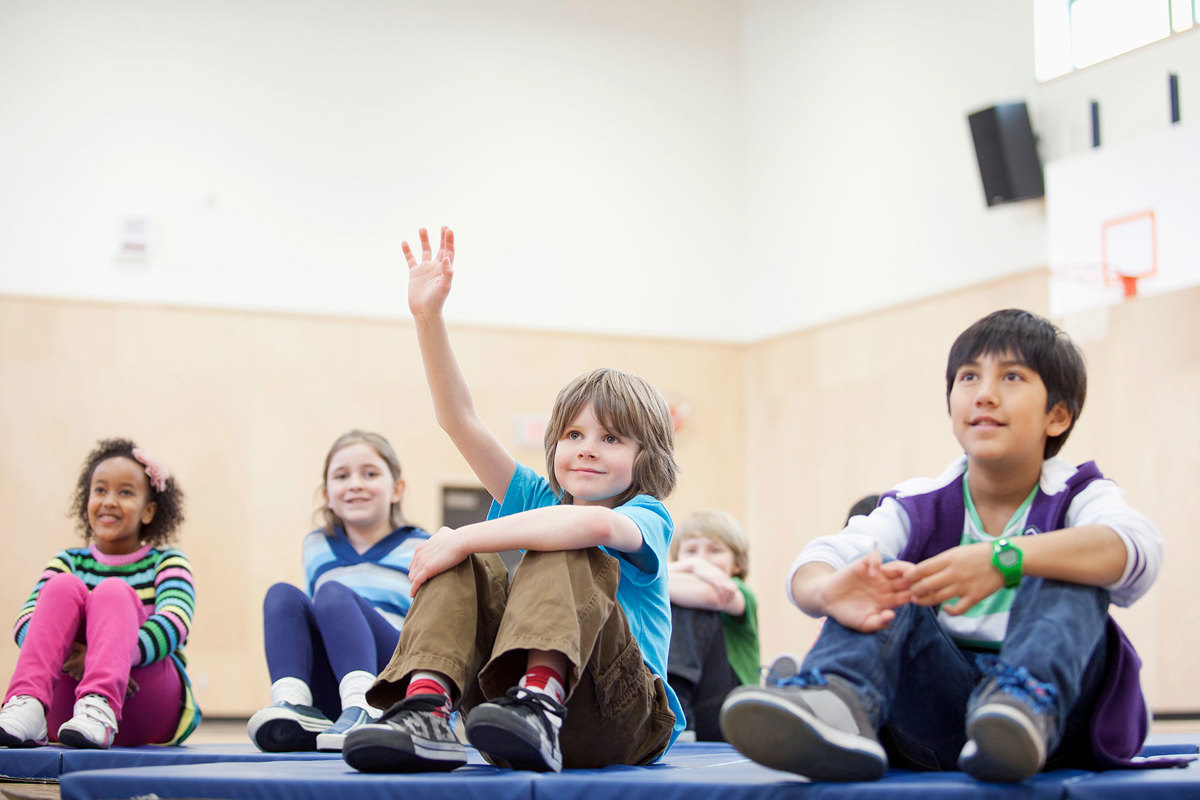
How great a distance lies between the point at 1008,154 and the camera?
19.9 feet

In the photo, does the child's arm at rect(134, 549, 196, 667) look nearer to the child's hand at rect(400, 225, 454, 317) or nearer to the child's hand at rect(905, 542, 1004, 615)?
the child's hand at rect(400, 225, 454, 317)

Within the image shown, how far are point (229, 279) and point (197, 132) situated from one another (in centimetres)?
90

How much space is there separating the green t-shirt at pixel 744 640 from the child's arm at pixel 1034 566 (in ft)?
6.50

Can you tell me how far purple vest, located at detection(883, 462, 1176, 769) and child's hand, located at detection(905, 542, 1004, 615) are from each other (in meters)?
0.19

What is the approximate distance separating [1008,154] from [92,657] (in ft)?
16.7

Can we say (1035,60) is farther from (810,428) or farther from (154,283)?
(154,283)

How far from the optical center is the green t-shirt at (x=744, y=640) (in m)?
3.42

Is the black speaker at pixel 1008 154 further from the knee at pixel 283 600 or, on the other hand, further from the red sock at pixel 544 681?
the red sock at pixel 544 681

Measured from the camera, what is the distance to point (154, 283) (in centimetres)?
691

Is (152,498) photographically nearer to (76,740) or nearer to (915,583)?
(76,740)

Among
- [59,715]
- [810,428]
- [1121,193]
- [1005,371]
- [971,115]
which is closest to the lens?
[1005,371]

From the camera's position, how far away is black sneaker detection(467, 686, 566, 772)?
1547mm

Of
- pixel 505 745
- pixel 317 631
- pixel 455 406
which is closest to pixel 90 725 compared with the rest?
pixel 317 631

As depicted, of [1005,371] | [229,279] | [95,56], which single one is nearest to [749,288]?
[229,279]
